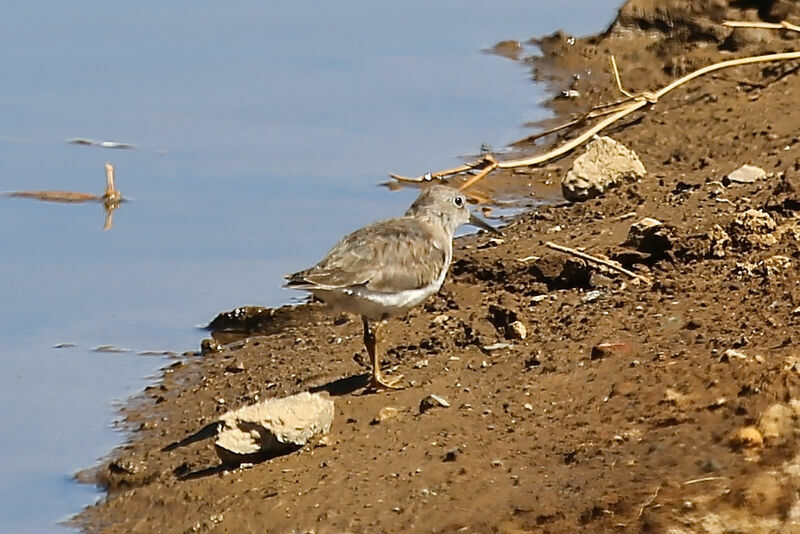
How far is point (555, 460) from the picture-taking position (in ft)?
20.1

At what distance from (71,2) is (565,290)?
8.64 metres

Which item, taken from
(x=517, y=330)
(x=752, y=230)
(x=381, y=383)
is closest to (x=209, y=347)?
(x=381, y=383)

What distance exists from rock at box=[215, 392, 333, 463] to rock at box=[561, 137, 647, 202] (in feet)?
12.1

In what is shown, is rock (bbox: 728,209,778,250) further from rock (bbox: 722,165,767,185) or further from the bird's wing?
the bird's wing

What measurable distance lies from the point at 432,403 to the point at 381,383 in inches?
18.3

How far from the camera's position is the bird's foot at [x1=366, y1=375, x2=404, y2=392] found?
7328 millimetres

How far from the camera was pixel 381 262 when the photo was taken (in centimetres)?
776

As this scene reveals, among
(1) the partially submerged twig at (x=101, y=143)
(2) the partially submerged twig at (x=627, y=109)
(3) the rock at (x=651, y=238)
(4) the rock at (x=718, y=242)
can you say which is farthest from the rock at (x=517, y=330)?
(1) the partially submerged twig at (x=101, y=143)

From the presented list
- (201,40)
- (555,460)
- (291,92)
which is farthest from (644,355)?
(201,40)

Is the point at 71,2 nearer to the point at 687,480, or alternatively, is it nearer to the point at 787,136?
the point at 787,136

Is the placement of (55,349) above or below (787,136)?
below

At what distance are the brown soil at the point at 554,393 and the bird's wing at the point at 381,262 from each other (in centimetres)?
40

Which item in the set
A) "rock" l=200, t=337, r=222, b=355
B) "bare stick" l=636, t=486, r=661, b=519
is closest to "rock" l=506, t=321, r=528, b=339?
"rock" l=200, t=337, r=222, b=355

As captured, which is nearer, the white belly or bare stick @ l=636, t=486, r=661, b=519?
bare stick @ l=636, t=486, r=661, b=519
